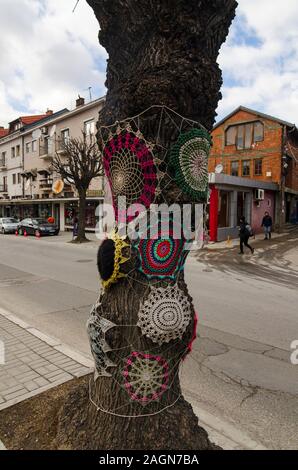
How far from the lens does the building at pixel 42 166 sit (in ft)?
86.9

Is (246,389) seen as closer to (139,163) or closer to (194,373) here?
(194,373)

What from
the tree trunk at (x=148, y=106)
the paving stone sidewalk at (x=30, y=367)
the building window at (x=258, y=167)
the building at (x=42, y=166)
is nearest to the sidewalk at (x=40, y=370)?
the paving stone sidewalk at (x=30, y=367)

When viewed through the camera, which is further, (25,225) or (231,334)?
(25,225)

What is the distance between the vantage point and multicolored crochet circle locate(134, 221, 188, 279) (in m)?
2.21

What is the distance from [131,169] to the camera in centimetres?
223

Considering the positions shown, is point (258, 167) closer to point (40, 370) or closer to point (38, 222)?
point (38, 222)

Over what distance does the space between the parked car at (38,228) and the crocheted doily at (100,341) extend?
899 inches

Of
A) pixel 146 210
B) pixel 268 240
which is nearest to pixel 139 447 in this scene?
pixel 146 210

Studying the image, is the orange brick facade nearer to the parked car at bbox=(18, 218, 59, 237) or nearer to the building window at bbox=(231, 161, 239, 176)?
the building window at bbox=(231, 161, 239, 176)

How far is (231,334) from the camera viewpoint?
5273mm

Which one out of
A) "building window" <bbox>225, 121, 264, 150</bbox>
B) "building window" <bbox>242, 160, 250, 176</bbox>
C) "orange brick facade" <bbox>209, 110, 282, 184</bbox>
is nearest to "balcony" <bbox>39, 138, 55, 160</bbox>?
"orange brick facade" <bbox>209, 110, 282, 184</bbox>

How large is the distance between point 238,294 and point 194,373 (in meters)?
4.16

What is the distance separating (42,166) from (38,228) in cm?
1104

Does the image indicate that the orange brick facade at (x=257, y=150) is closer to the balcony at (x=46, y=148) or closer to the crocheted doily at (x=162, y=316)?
the balcony at (x=46, y=148)
